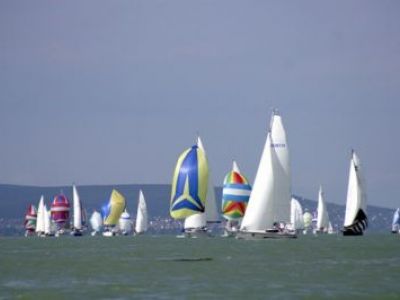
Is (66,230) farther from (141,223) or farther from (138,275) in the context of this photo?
(138,275)

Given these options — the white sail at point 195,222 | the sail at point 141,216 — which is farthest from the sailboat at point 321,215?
the white sail at point 195,222

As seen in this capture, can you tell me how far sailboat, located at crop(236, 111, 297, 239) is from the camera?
286 ft

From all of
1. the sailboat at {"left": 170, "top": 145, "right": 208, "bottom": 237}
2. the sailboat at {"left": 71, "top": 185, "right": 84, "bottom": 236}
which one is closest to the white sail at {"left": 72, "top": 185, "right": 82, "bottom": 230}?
the sailboat at {"left": 71, "top": 185, "right": 84, "bottom": 236}

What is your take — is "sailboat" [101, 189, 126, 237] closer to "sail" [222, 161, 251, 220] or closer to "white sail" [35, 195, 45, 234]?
"white sail" [35, 195, 45, 234]

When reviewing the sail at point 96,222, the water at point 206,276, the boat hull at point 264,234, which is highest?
the sail at point 96,222

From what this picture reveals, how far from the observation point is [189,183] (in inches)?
3735

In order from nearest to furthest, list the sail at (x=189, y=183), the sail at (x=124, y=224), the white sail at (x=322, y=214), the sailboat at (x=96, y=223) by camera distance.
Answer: the sail at (x=189, y=183) → the white sail at (x=322, y=214) → the sail at (x=124, y=224) → the sailboat at (x=96, y=223)

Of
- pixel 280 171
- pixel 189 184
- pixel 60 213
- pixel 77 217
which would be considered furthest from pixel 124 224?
pixel 280 171

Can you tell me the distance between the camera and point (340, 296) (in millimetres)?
39375

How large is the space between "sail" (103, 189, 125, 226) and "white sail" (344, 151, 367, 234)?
5049 cm

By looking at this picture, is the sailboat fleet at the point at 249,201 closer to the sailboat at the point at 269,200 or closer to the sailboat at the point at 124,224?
the sailboat at the point at 269,200

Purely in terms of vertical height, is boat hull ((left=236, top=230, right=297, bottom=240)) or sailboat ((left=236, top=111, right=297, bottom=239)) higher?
sailboat ((left=236, top=111, right=297, bottom=239))

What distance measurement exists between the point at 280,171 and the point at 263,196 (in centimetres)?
301

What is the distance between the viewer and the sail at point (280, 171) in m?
87.8
